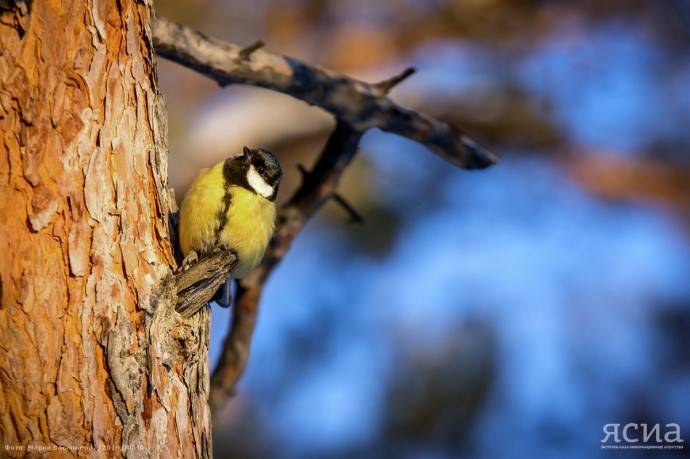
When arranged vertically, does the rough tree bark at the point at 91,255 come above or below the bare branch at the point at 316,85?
below

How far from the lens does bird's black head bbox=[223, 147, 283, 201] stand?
101 inches

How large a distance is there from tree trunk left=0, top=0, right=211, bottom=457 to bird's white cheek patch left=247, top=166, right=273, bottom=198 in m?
0.65

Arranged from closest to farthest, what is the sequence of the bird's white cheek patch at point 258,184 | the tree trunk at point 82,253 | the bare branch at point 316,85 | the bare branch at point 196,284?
the tree trunk at point 82,253 → the bare branch at point 196,284 → the bare branch at point 316,85 → the bird's white cheek patch at point 258,184

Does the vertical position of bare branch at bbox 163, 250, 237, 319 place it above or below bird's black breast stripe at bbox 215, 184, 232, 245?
below

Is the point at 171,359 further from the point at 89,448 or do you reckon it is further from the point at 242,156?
the point at 242,156

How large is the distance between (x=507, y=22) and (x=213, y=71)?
4.20 metres

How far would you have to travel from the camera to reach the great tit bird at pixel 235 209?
2.32 metres

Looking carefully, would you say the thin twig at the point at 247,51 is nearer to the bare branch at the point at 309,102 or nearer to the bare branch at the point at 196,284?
the bare branch at the point at 309,102

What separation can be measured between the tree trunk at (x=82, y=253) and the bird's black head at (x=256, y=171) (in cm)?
61

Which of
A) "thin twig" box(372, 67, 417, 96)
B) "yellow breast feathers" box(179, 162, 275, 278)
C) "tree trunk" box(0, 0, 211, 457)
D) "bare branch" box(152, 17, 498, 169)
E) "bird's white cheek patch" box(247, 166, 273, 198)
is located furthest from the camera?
"thin twig" box(372, 67, 417, 96)

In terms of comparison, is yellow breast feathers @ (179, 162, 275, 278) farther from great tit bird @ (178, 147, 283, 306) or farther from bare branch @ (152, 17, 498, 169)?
bare branch @ (152, 17, 498, 169)

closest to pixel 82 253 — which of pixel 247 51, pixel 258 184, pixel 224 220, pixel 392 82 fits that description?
pixel 224 220

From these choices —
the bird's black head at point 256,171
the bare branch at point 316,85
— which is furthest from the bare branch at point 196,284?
the bare branch at point 316,85

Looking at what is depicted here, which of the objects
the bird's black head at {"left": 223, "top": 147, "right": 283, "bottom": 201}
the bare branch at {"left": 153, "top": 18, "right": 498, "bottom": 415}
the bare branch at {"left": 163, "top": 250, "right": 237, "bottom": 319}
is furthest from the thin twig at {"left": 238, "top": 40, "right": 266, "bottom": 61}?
the bare branch at {"left": 163, "top": 250, "right": 237, "bottom": 319}
